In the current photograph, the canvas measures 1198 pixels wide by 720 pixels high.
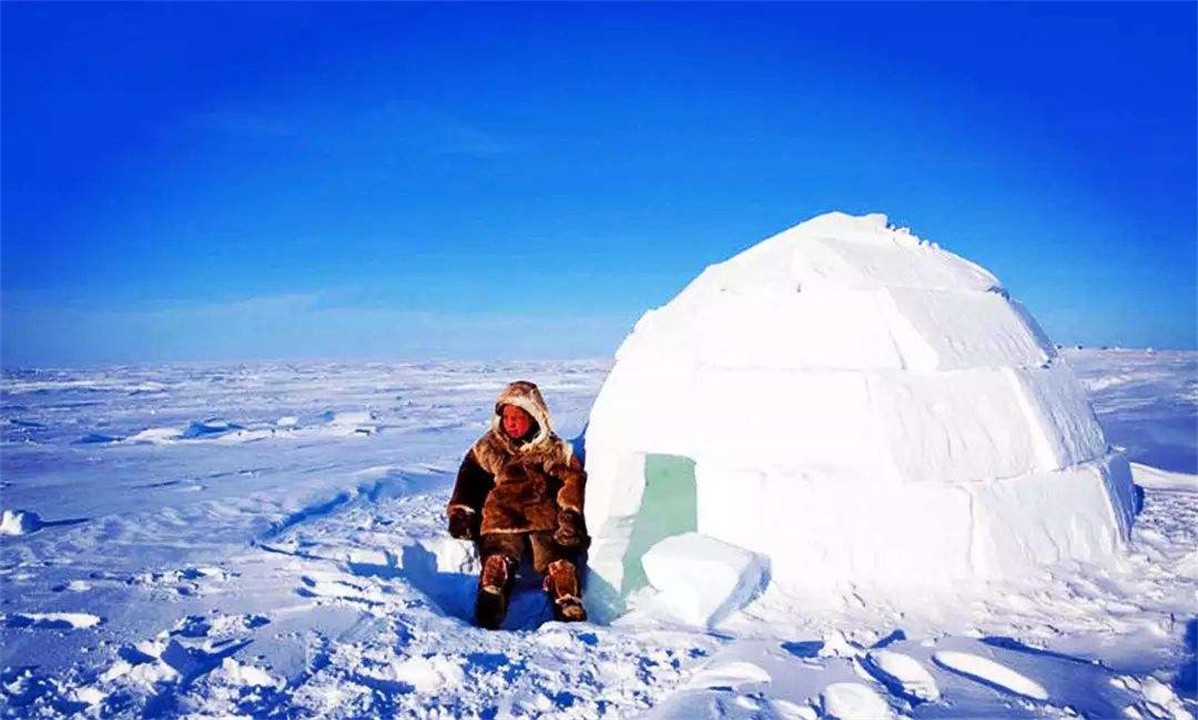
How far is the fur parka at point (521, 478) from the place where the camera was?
17.6 feet

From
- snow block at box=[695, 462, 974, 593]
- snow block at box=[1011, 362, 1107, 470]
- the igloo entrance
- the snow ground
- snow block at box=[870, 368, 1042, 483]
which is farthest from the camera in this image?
the igloo entrance

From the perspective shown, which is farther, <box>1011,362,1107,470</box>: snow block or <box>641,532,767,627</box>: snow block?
<box>1011,362,1107,470</box>: snow block

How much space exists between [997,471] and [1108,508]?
3.66ft

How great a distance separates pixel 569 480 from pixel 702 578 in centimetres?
145

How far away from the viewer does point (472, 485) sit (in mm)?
5730

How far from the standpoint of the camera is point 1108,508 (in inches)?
207

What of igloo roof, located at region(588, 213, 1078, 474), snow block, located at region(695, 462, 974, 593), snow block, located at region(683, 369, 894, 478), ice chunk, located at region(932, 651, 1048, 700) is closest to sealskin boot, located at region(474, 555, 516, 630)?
igloo roof, located at region(588, 213, 1078, 474)

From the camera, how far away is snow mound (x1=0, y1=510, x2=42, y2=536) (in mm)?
6534

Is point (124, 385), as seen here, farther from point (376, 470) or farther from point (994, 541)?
point (994, 541)

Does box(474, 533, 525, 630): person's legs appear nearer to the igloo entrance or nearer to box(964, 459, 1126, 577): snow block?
the igloo entrance

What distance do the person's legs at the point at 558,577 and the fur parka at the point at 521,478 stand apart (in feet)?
0.45

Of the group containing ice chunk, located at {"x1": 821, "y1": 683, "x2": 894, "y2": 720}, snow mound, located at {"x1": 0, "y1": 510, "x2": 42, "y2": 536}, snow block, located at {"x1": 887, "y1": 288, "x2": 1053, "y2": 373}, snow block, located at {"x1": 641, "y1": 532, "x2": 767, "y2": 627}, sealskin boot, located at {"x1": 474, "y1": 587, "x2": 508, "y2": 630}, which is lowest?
sealskin boot, located at {"x1": 474, "y1": 587, "x2": 508, "y2": 630}

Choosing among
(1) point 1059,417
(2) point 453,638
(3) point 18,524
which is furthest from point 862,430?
(3) point 18,524

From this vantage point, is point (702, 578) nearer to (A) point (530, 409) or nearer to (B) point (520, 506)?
(B) point (520, 506)
